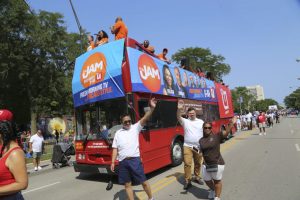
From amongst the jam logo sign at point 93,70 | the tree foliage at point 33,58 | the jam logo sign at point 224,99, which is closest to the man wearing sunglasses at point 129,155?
the jam logo sign at point 93,70

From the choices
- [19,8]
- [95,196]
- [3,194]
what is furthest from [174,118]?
[19,8]

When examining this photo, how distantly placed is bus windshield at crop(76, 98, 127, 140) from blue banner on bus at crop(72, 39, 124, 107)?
8.3 inches

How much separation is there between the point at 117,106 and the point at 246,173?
3899 mm

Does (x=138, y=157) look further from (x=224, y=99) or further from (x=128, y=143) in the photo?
(x=224, y=99)

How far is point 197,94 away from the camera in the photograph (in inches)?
586

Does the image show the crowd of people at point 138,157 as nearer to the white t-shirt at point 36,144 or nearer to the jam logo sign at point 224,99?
the white t-shirt at point 36,144

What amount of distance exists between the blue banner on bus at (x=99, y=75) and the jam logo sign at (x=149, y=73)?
29.9 inches

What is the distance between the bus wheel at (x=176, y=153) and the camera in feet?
37.1

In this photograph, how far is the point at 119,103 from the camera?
926cm

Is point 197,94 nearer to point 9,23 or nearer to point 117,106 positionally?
point 117,106

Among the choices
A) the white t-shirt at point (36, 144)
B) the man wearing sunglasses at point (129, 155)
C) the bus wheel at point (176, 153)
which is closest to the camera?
the man wearing sunglasses at point (129, 155)

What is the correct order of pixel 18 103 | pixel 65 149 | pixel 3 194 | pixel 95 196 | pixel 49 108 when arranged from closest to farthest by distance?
pixel 3 194, pixel 95 196, pixel 65 149, pixel 18 103, pixel 49 108

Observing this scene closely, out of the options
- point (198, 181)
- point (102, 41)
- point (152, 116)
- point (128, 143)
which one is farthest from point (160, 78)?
point (128, 143)

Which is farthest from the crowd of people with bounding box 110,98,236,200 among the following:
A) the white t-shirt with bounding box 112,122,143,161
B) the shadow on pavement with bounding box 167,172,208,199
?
the shadow on pavement with bounding box 167,172,208,199
